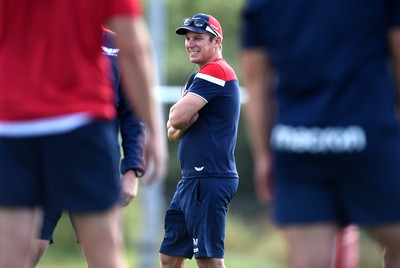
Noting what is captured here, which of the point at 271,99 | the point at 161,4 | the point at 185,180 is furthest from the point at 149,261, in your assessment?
the point at 271,99

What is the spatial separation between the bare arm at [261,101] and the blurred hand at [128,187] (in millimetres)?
1914

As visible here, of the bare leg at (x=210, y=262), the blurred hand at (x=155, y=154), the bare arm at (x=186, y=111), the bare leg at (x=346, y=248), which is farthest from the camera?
the bare leg at (x=210, y=262)

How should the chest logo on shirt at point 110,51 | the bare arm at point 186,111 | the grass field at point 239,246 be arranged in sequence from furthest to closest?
the grass field at point 239,246, the bare arm at point 186,111, the chest logo on shirt at point 110,51

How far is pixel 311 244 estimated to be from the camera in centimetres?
416

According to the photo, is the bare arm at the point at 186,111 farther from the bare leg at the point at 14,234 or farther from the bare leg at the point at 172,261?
the bare leg at the point at 14,234

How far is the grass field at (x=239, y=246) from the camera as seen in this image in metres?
18.1

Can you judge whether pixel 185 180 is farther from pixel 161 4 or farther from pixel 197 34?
pixel 161 4

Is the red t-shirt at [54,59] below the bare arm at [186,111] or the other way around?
the other way around

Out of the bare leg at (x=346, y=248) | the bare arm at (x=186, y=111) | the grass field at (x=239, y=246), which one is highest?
the bare arm at (x=186, y=111)

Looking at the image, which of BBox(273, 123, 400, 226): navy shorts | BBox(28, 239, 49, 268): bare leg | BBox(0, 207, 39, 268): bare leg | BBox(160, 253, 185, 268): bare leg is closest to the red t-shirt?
BBox(0, 207, 39, 268): bare leg

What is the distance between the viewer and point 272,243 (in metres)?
19.5

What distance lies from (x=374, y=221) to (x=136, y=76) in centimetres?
106

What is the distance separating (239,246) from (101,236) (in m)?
15.1

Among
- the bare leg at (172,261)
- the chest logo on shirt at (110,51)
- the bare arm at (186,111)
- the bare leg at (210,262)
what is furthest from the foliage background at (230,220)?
the chest logo on shirt at (110,51)
